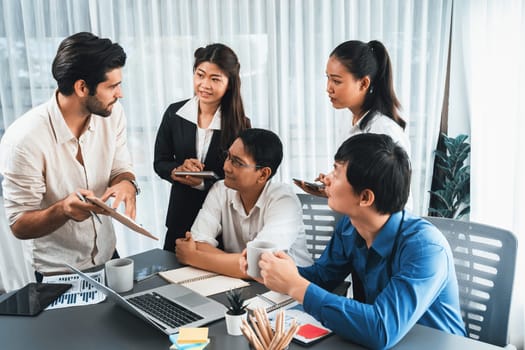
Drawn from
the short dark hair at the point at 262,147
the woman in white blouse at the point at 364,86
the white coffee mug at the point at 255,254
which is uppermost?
the woman in white blouse at the point at 364,86

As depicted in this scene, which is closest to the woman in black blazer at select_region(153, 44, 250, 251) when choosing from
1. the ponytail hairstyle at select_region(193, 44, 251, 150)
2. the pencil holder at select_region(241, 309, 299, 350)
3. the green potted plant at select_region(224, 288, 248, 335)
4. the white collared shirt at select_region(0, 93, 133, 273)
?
the ponytail hairstyle at select_region(193, 44, 251, 150)

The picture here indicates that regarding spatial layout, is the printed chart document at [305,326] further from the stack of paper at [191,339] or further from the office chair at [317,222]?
the office chair at [317,222]

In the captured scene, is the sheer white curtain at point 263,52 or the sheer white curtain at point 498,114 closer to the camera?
the sheer white curtain at point 498,114

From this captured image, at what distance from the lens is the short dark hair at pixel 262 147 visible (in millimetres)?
1960

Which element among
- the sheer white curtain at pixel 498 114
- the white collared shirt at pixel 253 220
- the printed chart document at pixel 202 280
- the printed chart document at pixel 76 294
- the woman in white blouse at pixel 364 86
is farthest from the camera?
the sheer white curtain at pixel 498 114

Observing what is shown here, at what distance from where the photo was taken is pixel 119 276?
1514 millimetres

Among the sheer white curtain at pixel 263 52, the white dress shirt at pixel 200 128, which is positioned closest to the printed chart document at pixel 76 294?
the white dress shirt at pixel 200 128

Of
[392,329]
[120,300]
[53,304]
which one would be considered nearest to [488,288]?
[392,329]

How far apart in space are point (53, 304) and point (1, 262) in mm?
2353

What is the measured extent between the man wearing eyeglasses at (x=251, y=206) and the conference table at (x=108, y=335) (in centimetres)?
54

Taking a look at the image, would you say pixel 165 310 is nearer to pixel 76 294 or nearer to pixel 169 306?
pixel 169 306

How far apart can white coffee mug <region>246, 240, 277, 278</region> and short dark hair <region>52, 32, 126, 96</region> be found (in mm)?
890

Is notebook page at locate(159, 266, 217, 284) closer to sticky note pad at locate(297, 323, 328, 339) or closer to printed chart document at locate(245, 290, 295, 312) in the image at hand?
printed chart document at locate(245, 290, 295, 312)

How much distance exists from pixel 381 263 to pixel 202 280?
Result: 0.61m
